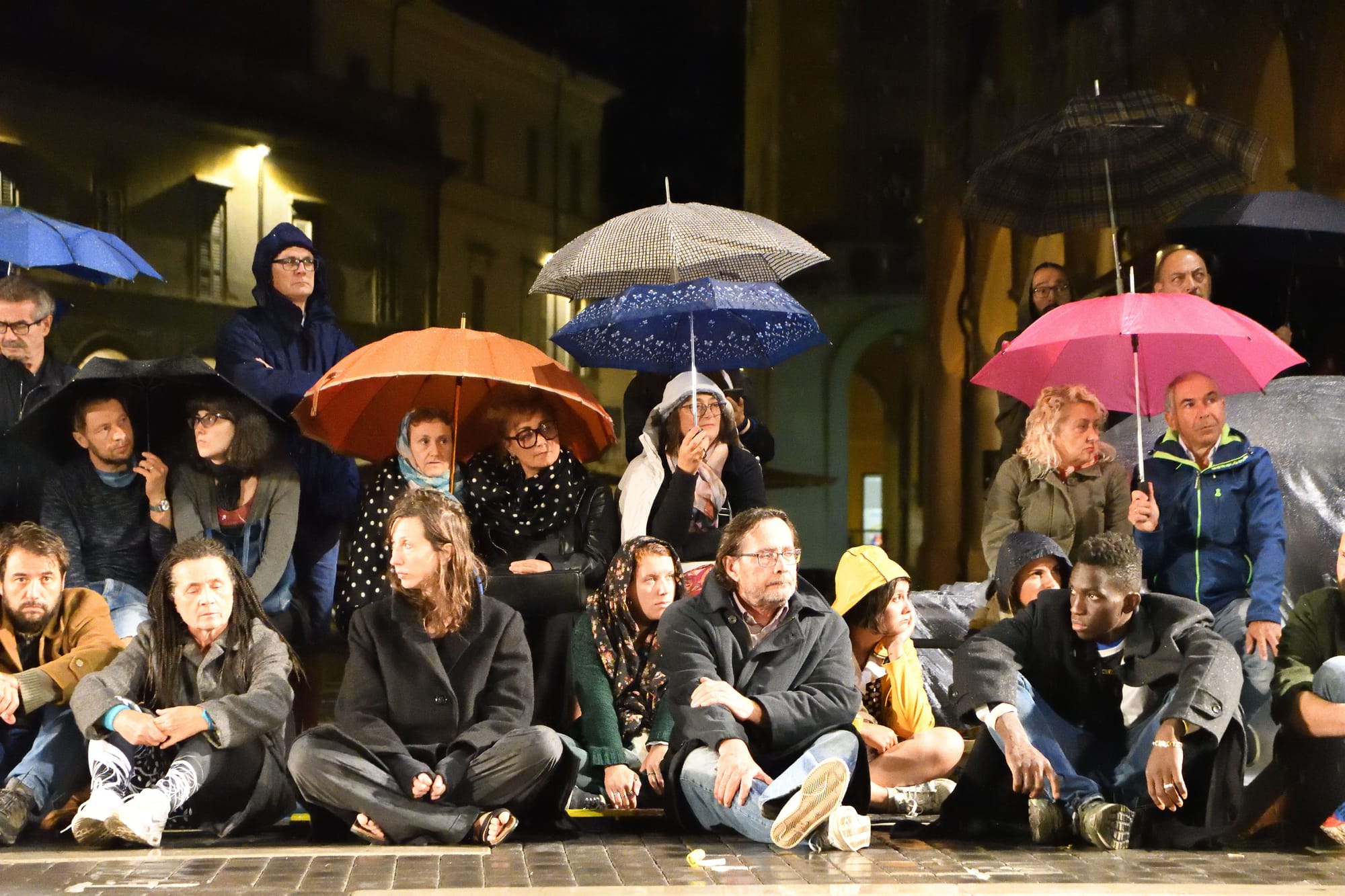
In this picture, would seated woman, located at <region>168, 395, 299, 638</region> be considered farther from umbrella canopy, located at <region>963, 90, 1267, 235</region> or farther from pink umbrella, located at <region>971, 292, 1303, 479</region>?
umbrella canopy, located at <region>963, 90, 1267, 235</region>

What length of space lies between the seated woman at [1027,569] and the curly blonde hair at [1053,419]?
331mm

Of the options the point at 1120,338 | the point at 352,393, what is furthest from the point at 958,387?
the point at 352,393

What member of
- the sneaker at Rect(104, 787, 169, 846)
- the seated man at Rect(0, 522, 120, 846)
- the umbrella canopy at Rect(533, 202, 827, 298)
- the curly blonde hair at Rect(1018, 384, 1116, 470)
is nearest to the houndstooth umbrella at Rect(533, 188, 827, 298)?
the umbrella canopy at Rect(533, 202, 827, 298)

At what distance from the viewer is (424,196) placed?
8.42 metres

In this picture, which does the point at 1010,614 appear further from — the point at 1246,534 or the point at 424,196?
the point at 424,196

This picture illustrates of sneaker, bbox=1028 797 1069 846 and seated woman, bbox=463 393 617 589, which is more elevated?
seated woman, bbox=463 393 617 589

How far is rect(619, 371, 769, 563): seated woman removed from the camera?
6176 mm

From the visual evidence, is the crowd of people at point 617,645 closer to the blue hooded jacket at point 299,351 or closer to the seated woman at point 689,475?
the seated woman at point 689,475

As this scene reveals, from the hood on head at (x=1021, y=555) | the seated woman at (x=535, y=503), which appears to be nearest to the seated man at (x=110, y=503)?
the seated woman at (x=535, y=503)

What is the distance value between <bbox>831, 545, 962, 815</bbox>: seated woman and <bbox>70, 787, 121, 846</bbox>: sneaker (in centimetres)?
234

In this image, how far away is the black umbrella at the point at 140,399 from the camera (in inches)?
240

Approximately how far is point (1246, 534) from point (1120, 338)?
863mm

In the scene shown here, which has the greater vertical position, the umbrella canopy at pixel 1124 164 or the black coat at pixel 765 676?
the umbrella canopy at pixel 1124 164

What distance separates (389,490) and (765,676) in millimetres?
1589
